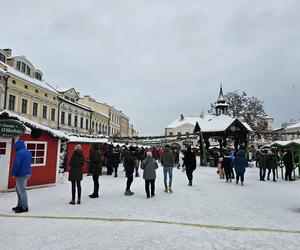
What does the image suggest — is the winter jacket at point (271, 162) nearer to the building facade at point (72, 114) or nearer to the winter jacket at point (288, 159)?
the winter jacket at point (288, 159)

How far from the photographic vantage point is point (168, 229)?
509 centimetres

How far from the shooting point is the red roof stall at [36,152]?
9.50 m

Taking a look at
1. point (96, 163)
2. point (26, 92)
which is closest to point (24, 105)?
point (26, 92)

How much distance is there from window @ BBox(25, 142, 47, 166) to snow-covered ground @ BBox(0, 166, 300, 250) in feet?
6.97

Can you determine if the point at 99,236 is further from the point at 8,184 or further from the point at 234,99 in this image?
the point at 234,99

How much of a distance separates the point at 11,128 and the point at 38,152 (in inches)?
80.6

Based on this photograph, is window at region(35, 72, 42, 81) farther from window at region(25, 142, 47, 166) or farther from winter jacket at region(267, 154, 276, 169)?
winter jacket at region(267, 154, 276, 169)

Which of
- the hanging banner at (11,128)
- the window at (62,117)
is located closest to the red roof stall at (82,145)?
the hanging banner at (11,128)

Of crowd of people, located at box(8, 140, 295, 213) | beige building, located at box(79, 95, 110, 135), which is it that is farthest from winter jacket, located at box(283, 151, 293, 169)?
beige building, located at box(79, 95, 110, 135)

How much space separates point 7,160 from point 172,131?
7060 centimetres

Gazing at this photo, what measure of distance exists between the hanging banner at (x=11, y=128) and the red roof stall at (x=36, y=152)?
0.32m

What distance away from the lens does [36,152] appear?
10.9m

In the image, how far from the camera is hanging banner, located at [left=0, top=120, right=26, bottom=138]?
358 inches

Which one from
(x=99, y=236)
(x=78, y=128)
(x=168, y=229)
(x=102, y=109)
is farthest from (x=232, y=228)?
(x=102, y=109)
